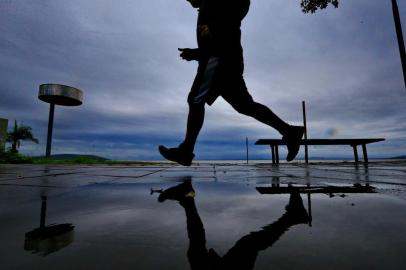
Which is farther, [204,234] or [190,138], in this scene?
[190,138]

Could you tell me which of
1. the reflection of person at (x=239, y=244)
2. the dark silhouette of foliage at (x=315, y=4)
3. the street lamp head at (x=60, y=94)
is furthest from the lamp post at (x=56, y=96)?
the reflection of person at (x=239, y=244)

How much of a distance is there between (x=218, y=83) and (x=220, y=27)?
0.54 m

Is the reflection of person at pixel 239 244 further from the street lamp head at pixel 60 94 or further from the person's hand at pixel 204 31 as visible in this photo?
the street lamp head at pixel 60 94

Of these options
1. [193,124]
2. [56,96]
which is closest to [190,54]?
[193,124]

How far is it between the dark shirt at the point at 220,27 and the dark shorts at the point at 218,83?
9 centimetres

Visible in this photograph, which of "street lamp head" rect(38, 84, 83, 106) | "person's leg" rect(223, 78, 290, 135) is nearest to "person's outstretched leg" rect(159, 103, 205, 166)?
"person's leg" rect(223, 78, 290, 135)

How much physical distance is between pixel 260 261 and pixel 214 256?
0.11m

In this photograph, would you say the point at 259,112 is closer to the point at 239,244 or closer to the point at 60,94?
the point at 239,244

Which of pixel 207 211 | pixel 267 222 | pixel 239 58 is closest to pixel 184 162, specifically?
pixel 239 58

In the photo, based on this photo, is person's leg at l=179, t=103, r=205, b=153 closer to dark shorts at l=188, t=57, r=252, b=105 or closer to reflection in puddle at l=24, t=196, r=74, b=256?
dark shorts at l=188, t=57, r=252, b=105

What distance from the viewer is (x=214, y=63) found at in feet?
→ 7.32

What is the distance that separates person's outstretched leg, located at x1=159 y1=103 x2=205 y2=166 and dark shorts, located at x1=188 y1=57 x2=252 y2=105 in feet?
0.29

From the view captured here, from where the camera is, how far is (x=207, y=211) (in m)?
1.04

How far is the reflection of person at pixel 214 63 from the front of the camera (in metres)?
2.26
